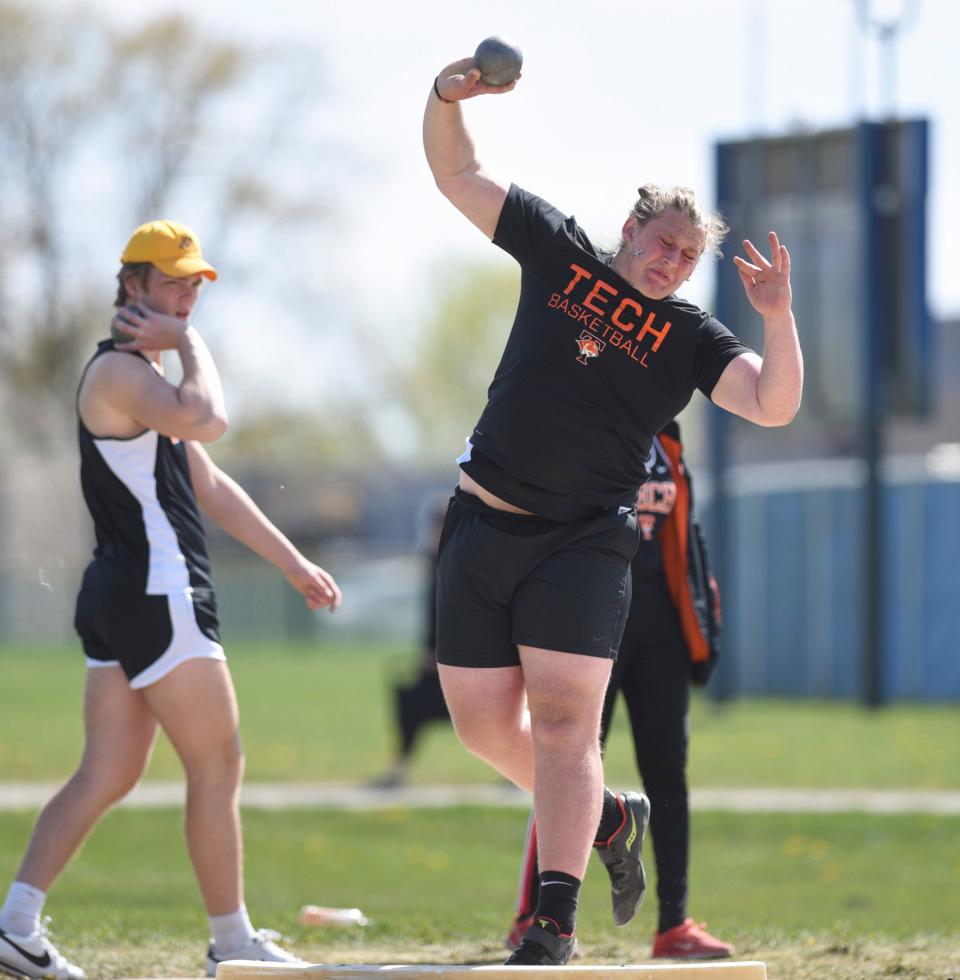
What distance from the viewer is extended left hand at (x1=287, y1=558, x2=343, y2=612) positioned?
5.53 metres

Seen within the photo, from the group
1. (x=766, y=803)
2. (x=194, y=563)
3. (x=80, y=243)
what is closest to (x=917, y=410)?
(x=766, y=803)

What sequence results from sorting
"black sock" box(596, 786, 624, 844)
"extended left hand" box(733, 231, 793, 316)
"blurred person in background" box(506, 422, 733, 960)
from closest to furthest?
"extended left hand" box(733, 231, 793, 316)
"black sock" box(596, 786, 624, 844)
"blurred person in background" box(506, 422, 733, 960)

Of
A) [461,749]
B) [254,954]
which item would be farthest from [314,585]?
[461,749]

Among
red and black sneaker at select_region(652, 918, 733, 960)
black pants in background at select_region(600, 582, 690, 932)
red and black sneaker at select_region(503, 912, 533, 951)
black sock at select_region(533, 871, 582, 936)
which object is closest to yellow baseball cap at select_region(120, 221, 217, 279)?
black pants in background at select_region(600, 582, 690, 932)

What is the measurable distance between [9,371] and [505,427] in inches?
1558

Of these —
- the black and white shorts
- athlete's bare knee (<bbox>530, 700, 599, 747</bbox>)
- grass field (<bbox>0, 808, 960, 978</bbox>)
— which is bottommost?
grass field (<bbox>0, 808, 960, 978</bbox>)

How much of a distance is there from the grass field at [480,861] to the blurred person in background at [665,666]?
0.26 m

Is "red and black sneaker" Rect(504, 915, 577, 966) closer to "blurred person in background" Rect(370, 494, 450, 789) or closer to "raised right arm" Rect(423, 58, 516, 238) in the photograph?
"raised right arm" Rect(423, 58, 516, 238)

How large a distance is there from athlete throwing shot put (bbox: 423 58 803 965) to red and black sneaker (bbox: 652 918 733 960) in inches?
49.4

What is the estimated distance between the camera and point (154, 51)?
137 ft

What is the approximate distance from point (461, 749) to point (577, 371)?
36.1 feet

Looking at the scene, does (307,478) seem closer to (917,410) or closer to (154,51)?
(154,51)

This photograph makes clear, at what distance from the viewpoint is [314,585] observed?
5.55m

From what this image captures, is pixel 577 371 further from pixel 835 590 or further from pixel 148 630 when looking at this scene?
pixel 835 590
